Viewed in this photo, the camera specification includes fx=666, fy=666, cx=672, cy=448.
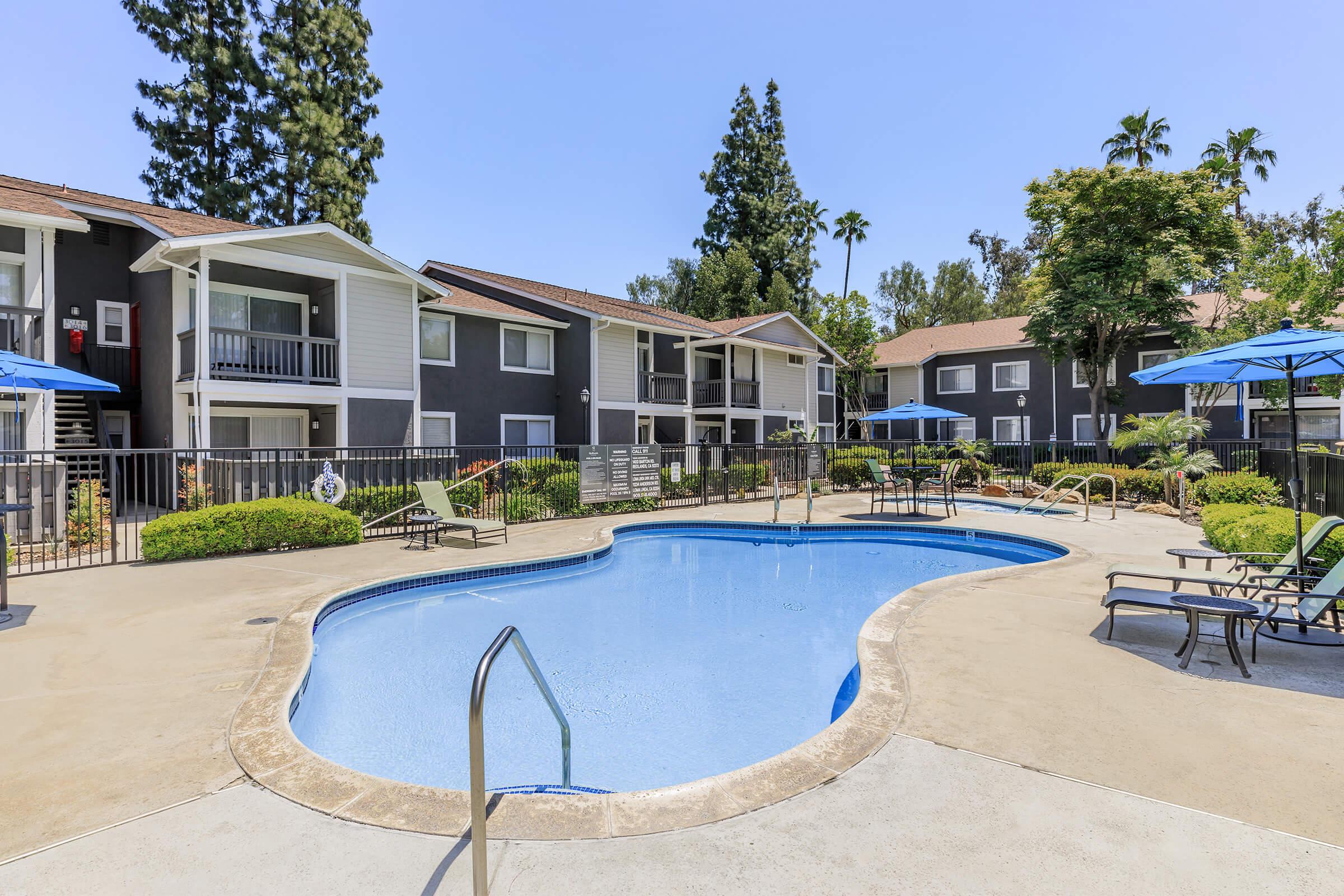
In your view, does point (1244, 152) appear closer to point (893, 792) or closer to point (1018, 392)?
point (1018, 392)

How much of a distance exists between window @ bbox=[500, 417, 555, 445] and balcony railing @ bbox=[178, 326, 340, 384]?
5367 millimetres

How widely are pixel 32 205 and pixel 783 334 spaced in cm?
2388

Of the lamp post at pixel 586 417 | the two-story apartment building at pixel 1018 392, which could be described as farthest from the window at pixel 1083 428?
the lamp post at pixel 586 417

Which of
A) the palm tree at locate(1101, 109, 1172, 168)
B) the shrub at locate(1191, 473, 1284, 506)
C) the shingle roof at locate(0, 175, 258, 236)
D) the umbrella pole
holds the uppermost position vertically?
→ the palm tree at locate(1101, 109, 1172, 168)

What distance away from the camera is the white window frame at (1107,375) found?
27.8 meters

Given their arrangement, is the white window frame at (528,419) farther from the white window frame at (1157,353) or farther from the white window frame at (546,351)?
the white window frame at (1157,353)

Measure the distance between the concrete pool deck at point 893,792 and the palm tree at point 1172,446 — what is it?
12963 mm

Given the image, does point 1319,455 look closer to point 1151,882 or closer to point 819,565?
point 819,565

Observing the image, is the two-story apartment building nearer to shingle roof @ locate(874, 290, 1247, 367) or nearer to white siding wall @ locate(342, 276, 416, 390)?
shingle roof @ locate(874, 290, 1247, 367)

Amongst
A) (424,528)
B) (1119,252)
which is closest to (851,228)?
(1119,252)

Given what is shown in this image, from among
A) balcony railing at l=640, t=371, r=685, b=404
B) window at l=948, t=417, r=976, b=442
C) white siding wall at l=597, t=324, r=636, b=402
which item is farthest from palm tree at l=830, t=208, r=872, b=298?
white siding wall at l=597, t=324, r=636, b=402

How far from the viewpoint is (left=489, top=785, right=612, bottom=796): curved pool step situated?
3.50m

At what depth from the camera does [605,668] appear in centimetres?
675

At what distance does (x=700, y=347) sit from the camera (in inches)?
1078
